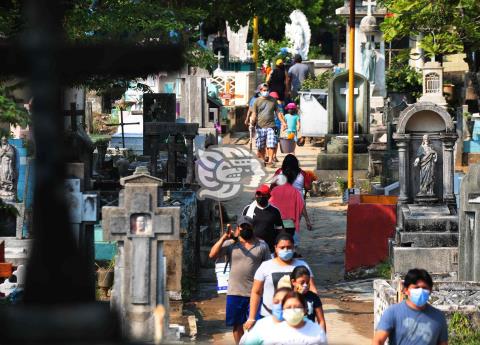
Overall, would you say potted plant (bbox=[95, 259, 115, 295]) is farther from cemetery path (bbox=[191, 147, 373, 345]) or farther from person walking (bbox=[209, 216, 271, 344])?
person walking (bbox=[209, 216, 271, 344])

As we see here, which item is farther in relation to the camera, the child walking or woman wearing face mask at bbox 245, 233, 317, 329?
woman wearing face mask at bbox 245, 233, 317, 329

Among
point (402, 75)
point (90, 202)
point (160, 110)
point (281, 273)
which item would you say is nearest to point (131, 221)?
point (90, 202)

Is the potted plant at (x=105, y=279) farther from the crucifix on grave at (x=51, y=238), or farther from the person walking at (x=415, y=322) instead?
the crucifix on grave at (x=51, y=238)

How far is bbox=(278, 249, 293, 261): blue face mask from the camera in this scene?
30.0 ft

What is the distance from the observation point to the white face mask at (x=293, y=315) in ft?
22.4

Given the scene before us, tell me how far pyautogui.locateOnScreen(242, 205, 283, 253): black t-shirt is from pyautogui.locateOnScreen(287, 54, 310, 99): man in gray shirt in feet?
69.3

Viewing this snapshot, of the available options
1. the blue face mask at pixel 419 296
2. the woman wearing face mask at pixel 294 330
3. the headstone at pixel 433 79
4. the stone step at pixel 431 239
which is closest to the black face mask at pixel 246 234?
the blue face mask at pixel 419 296

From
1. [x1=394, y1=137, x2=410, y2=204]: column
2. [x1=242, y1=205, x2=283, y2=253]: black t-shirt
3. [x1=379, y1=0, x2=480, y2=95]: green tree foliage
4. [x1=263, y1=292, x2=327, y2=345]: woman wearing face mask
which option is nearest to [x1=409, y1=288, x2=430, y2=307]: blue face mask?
[x1=263, y1=292, x2=327, y2=345]: woman wearing face mask

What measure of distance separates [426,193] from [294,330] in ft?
32.0

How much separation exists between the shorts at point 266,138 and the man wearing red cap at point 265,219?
12974mm

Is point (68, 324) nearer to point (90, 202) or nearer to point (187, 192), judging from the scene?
point (90, 202)

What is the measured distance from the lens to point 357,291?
1526cm

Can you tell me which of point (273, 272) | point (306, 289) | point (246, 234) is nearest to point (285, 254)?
point (273, 272)

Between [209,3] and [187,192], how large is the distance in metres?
8.75
